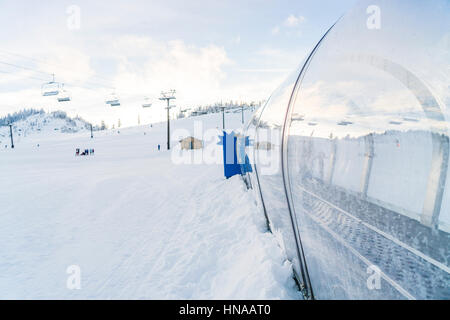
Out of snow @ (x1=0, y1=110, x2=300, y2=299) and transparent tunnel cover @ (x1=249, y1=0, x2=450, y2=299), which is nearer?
transparent tunnel cover @ (x1=249, y1=0, x2=450, y2=299)

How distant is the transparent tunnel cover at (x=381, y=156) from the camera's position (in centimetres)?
128

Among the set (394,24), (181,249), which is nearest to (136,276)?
(181,249)

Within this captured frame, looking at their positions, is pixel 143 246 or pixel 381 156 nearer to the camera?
pixel 381 156

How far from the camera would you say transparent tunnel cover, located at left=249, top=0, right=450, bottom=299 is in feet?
4.21

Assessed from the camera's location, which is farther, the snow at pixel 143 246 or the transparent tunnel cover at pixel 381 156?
the snow at pixel 143 246

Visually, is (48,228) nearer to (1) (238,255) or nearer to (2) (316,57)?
(1) (238,255)

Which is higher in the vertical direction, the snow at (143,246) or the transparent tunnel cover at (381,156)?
the transparent tunnel cover at (381,156)

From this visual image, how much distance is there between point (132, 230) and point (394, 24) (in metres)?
6.53

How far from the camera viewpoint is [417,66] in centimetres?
138

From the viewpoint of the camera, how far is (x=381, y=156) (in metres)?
1.45

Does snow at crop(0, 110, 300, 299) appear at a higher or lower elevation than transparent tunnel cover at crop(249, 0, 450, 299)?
lower

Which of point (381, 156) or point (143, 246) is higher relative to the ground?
point (381, 156)
